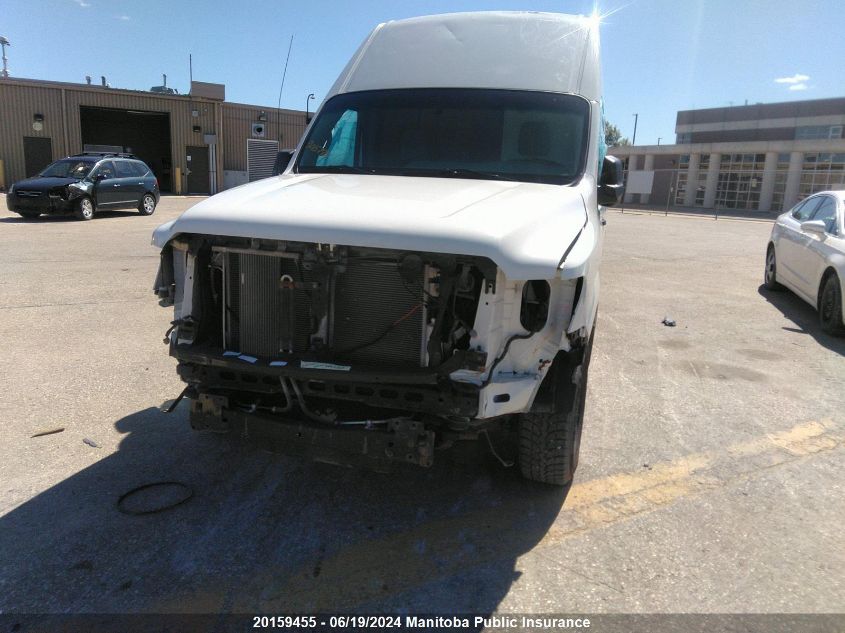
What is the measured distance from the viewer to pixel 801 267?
8391 millimetres

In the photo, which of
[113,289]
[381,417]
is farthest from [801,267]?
[113,289]

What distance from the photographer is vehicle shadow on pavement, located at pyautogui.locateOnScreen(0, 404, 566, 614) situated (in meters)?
2.65

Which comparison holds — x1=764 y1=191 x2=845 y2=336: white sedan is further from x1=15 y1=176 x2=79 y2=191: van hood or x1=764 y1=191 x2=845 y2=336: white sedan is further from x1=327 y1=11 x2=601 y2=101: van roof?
x1=15 y1=176 x2=79 y2=191: van hood

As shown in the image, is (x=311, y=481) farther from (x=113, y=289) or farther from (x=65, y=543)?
(x=113, y=289)

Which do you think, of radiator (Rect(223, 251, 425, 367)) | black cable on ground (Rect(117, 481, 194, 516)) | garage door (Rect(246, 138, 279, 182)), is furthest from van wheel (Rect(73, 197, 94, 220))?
garage door (Rect(246, 138, 279, 182))

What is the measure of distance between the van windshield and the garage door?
1176 inches

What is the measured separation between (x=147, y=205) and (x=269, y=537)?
61.5 ft

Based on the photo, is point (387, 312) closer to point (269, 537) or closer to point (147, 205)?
point (269, 537)

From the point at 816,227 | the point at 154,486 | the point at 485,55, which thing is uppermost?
the point at 485,55

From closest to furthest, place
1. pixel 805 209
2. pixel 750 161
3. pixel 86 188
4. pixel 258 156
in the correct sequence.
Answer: pixel 805 209 < pixel 86 188 < pixel 258 156 < pixel 750 161

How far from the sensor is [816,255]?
25.8 ft

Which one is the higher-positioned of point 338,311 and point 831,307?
point 338,311

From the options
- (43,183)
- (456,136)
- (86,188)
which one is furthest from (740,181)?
(456,136)

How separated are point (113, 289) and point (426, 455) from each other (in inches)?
271
